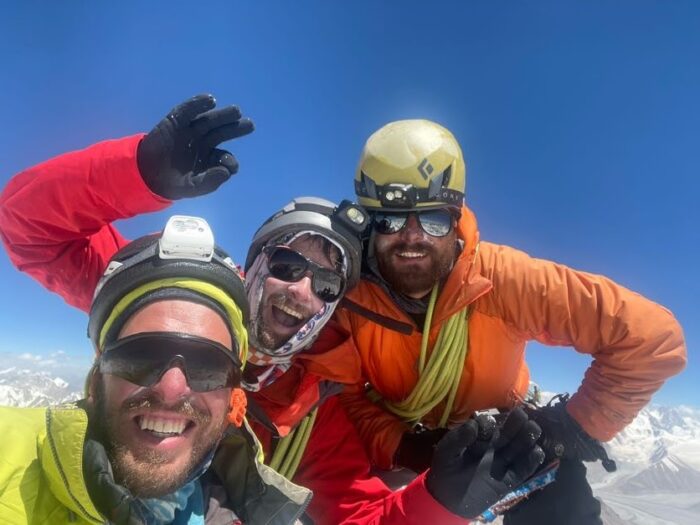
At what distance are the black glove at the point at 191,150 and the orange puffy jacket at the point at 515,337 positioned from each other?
1.73 meters

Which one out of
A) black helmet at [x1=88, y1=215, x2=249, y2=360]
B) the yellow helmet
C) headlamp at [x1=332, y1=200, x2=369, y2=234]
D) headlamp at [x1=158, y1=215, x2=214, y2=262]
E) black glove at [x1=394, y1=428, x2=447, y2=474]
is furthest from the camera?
Result: black glove at [x1=394, y1=428, x2=447, y2=474]

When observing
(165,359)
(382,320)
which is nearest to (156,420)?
(165,359)

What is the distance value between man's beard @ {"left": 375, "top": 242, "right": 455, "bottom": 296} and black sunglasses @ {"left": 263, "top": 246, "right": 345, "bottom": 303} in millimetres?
597

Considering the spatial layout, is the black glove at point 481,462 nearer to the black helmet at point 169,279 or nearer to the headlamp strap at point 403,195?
the black helmet at point 169,279

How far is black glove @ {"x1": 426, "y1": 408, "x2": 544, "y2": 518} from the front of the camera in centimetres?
354

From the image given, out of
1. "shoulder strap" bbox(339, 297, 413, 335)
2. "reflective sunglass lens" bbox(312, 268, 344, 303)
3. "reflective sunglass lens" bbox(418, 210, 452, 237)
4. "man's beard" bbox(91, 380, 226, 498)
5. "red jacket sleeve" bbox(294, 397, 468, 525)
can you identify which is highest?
"reflective sunglass lens" bbox(418, 210, 452, 237)

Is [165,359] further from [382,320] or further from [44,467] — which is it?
[382,320]

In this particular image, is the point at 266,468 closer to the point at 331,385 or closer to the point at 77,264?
the point at 331,385

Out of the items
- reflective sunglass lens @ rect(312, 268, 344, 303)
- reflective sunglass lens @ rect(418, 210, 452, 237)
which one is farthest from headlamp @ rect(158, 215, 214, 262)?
reflective sunglass lens @ rect(418, 210, 452, 237)

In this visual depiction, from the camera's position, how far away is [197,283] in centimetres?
286

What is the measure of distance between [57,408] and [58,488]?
337 millimetres

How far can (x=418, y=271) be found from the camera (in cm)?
443

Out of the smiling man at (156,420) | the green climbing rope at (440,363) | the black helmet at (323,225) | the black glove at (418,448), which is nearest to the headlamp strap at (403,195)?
the black helmet at (323,225)

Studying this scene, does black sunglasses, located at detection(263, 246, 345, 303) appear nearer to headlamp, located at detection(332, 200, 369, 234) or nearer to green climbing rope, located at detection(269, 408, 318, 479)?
headlamp, located at detection(332, 200, 369, 234)
